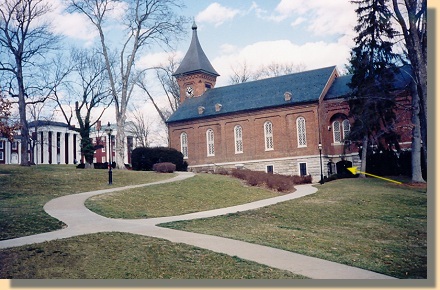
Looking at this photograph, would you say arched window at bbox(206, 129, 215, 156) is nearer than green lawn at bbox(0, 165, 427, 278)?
No

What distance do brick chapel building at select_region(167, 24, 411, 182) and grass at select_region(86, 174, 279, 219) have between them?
6804 mm

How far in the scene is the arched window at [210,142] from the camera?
104ft

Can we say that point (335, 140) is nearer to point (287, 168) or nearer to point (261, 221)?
point (287, 168)

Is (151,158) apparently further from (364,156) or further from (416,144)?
(416,144)

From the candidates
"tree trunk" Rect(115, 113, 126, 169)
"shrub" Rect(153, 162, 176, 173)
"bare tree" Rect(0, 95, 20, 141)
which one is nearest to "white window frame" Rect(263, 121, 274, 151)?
"shrub" Rect(153, 162, 176, 173)

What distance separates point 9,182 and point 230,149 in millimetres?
18840

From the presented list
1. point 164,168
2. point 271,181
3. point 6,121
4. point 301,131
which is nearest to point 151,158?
point 164,168

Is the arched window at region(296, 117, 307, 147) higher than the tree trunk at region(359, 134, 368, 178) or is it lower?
higher

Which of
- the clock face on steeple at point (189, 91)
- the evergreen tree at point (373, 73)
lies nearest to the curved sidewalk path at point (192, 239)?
the evergreen tree at point (373, 73)

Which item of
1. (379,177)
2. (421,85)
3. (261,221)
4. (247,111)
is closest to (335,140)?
(247,111)

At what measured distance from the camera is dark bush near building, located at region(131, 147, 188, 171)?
83.0 feet

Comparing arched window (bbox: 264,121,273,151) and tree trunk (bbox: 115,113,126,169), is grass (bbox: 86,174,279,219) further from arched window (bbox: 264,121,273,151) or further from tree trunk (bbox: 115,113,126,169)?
arched window (bbox: 264,121,273,151)

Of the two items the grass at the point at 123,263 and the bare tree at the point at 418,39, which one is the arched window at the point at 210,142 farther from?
the grass at the point at 123,263

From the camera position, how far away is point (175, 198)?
14.2 m
